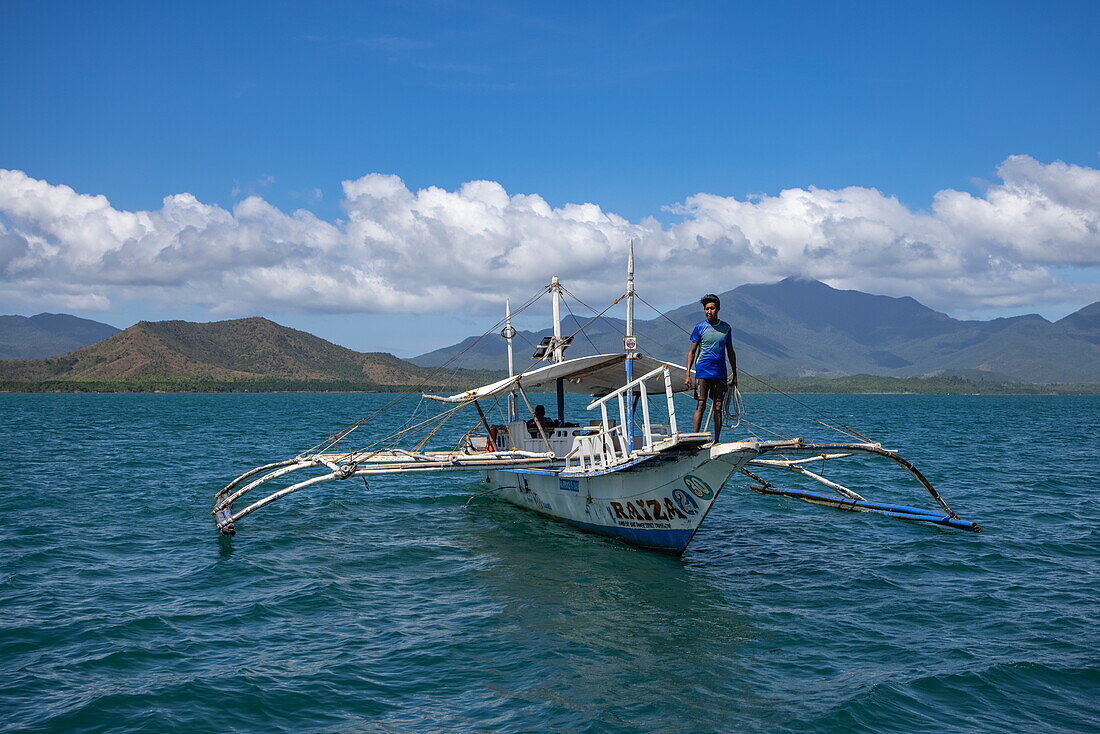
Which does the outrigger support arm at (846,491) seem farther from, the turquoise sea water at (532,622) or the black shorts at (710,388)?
the black shorts at (710,388)

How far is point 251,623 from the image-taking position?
48.9 feet

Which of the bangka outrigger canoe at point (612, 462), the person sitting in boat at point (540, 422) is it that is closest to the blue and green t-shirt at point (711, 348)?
the bangka outrigger canoe at point (612, 462)

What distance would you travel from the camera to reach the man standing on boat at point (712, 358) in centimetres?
1611

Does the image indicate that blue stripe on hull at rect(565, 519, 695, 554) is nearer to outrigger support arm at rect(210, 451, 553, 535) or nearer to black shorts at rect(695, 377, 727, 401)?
outrigger support arm at rect(210, 451, 553, 535)

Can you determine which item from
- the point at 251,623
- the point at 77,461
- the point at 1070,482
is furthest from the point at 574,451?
the point at 77,461

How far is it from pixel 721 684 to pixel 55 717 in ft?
31.3

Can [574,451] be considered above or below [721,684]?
above

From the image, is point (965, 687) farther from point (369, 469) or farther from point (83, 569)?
point (83, 569)

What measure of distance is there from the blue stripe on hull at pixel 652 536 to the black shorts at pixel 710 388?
384 cm

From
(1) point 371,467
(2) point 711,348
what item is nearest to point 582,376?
(1) point 371,467

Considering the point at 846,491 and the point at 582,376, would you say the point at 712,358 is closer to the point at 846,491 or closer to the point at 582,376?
the point at 582,376

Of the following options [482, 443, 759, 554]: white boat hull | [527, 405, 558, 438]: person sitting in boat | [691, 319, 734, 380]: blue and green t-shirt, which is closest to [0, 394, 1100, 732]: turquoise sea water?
[482, 443, 759, 554]: white boat hull

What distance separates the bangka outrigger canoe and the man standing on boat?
791 millimetres

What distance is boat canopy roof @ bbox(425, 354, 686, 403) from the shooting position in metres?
22.9
